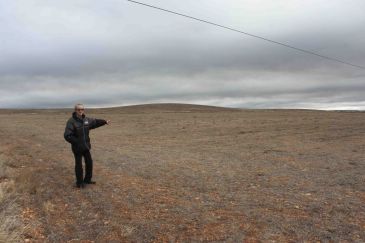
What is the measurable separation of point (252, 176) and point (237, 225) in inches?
180

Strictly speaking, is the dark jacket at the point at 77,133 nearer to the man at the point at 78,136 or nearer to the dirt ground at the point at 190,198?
the man at the point at 78,136

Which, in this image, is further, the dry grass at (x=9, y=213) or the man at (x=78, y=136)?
the man at (x=78, y=136)

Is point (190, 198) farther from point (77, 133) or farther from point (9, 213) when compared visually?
point (9, 213)

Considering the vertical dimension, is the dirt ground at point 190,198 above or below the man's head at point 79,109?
below

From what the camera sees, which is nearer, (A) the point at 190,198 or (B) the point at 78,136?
(A) the point at 190,198

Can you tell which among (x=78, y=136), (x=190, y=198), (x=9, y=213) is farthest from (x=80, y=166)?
(x=190, y=198)

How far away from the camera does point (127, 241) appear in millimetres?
6828

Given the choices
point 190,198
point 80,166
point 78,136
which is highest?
point 78,136

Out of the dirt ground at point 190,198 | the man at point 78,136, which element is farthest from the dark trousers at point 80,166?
the dirt ground at point 190,198

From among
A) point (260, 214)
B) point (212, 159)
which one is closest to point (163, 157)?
point (212, 159)

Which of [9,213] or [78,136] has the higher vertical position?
[78,136]

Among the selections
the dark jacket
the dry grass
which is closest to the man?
the dark jacket

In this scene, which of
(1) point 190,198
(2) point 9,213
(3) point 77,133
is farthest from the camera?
(3) point 77,133

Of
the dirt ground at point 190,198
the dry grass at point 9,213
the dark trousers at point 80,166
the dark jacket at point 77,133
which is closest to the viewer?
the dry grass at point 9,213
